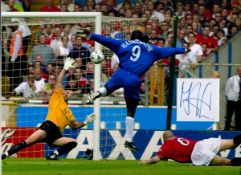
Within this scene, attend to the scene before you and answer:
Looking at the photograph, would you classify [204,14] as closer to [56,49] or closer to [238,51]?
[238,51]

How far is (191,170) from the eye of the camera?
16.8 m

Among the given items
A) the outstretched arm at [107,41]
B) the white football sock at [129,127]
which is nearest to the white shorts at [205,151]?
the white football sock at [129,127]

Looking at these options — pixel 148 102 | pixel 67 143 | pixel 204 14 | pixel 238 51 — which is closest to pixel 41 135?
pixel 67 143

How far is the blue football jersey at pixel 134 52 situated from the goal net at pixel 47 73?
8.95 ft

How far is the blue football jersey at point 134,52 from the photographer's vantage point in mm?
19969

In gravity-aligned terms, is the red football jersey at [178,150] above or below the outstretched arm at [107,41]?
below

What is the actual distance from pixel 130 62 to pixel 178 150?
2.86 meters

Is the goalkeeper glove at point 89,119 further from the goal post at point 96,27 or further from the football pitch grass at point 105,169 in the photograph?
the football pitch grass at point 105,169

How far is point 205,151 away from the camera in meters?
17.6

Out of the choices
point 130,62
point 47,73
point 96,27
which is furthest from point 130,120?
point 47,73

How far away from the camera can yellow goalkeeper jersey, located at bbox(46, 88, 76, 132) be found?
19984 mm

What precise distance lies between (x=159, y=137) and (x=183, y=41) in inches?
237
